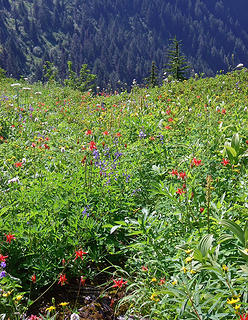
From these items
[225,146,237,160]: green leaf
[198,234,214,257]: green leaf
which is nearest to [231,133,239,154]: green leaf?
[225,146,237,160]: green leaf

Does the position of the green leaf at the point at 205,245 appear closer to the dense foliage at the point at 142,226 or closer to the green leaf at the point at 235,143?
the dense foliage at the point at 142,226

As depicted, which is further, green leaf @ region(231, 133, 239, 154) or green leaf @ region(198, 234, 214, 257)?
green leaf @ region(231, 133, 239, 154)

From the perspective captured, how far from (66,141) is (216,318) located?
14.9 ft

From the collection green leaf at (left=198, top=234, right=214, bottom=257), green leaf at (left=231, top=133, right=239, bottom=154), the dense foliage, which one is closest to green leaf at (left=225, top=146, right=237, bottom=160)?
the dense foliage

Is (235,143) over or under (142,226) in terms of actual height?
under

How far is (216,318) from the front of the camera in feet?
5.36

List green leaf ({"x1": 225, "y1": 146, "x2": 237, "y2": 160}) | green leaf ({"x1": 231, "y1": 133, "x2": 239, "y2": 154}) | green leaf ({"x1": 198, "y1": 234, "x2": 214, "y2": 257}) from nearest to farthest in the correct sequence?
green leaf ({"x1": 198, "y1": 234, "x2": 214, "y2": 257}) < green leaf ({"x1": 225, "y1": 146, "x2": 237, "y2": 160}) < green leaf ({"x1": 231, "y1": 133, "x2": 239, "y2": 154})

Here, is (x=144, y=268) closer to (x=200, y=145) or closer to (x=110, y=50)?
(x=200, y=145)

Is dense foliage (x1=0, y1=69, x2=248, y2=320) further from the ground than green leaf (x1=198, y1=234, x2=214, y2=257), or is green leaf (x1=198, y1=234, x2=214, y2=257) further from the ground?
green leaf (x1=198, y1=234, x2=214, y2=257)

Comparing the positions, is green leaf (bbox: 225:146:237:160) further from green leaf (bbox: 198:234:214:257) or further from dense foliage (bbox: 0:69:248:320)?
green leaf (bbox: 198:234:214:257)

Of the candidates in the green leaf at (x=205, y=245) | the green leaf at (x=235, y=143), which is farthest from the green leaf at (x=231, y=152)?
the green leaf at (x=205, y=245)

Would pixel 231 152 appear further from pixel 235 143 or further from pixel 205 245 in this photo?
pixel 205 245

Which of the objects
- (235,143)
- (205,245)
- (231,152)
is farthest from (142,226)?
(235,143)

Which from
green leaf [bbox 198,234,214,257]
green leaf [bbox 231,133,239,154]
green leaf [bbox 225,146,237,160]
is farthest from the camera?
green leaf [bbox 231,133,239,154]
